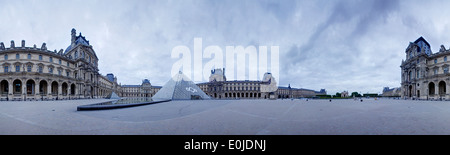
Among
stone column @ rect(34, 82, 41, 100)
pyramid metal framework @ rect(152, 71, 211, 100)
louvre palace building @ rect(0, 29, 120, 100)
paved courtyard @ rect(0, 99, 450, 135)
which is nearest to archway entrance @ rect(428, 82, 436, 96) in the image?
paved courtyard @ rect(0, 99, 450, 135)

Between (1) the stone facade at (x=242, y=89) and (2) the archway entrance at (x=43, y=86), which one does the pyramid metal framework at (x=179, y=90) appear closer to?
(2) the archway entrance at (x=43, y=86)

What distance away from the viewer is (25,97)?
32562 millimetres

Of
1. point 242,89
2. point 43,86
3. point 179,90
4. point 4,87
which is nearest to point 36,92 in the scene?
point 43,86

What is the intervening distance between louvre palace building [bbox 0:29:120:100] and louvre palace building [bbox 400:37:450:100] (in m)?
85.7

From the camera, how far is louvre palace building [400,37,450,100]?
37375mm

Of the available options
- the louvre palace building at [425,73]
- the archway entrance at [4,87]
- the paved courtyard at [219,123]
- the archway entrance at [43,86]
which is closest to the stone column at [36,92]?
the archway entrance at [43,86]

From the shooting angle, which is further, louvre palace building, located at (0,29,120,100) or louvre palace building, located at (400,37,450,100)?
louvre palace building, located at (400,37,450,100)

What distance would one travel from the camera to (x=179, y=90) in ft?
127

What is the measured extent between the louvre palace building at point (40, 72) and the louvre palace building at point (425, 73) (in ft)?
281

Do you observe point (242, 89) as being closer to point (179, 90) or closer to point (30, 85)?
point (179, 90)

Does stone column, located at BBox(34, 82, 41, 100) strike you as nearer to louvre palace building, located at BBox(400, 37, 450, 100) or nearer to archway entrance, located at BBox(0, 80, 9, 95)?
archway entrance, located at BBox(0, 80, 9, 95)

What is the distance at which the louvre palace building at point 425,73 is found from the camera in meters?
37.4
